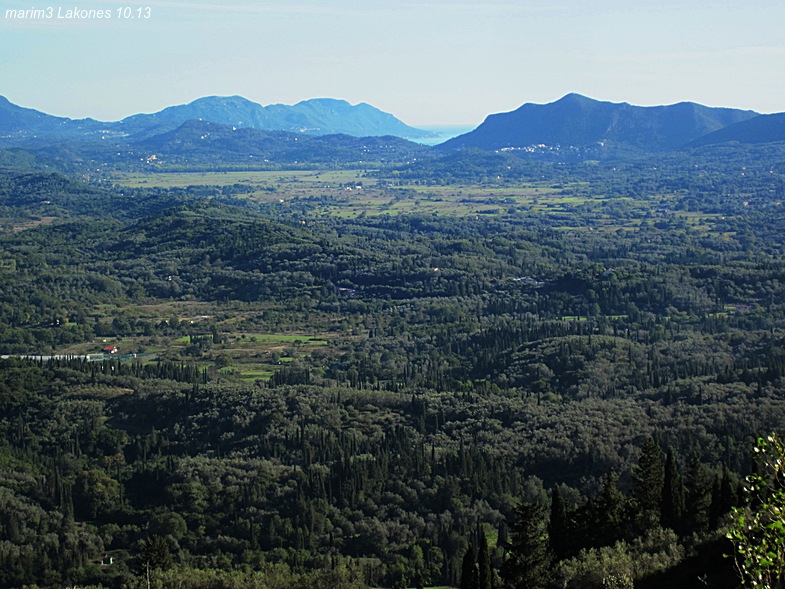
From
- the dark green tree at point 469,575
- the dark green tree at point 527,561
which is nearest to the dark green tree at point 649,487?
the dark green tree at point 527,561

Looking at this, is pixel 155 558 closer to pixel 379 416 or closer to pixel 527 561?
pixel 527 561

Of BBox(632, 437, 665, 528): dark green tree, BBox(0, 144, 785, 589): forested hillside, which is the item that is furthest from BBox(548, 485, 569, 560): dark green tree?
BBox(632, 437, 665, 528): dark green tree

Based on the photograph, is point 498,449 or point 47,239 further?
point 47,239

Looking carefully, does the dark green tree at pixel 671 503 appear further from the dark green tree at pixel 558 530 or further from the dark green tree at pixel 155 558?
the dark green tree at pixel 155 558

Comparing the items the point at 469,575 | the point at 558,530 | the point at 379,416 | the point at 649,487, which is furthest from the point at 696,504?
the point at 379,416

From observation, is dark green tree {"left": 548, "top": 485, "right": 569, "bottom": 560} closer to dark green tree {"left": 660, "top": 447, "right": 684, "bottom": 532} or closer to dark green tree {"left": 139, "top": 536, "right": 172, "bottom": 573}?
dark green tree {"left": 660, "top": 447, "right": 684, "bottom": 532}

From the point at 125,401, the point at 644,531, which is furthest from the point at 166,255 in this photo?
the point at 644,531

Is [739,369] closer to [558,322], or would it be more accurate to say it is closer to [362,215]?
[558,322]

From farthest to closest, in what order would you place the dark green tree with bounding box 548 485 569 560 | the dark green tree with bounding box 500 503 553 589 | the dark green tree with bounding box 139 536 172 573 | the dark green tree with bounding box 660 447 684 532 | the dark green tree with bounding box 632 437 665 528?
1. the dark green tree with bounding box 139 536 172 573
2. the dark green tree with bounding box 632 437 665 528
3. the dark green tree with bounding box 548 485 569 560
4. the dark green tree with bounding box 660 447 684 532
5. the dark green tree with bounding box 500 503 553 589
